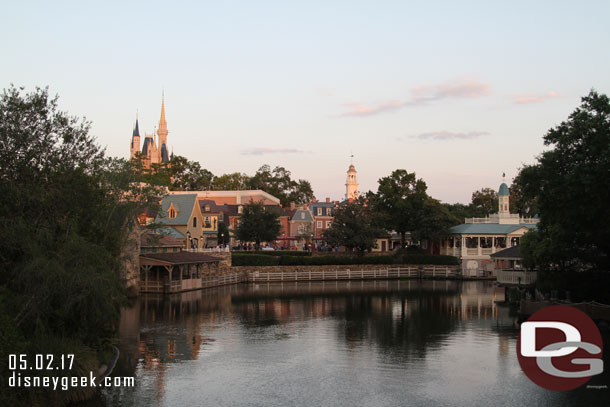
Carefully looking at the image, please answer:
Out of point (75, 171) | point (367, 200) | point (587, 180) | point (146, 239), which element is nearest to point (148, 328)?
point (75, 171)

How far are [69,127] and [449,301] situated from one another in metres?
32.8

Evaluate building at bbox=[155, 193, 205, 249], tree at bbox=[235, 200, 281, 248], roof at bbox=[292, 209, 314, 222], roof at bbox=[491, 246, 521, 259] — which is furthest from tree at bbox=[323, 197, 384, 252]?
roof at bbox=[292, 209, 314, 222]

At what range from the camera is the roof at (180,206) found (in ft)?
207

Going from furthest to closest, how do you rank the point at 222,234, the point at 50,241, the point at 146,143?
the point at 146,143 < the point at 222,234 < the point at 50,241

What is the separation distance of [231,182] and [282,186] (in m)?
10.3

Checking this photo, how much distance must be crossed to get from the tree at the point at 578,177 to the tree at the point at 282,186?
297ft

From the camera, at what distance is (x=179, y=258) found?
170ft

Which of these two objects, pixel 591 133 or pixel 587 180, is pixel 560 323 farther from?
pixel 591 133

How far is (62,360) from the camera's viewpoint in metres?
18.0

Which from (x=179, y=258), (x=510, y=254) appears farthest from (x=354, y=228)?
(x=179, y=258)

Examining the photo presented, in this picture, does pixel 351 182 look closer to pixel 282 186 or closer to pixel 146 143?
pixel 282 186

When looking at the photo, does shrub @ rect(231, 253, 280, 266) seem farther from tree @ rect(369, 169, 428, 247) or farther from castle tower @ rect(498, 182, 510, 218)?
castle tower @ rect(498, 182, 510, 218)

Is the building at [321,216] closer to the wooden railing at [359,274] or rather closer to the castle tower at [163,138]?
the wooden railing at [359,274]

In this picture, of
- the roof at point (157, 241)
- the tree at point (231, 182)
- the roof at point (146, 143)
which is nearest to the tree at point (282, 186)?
the tree at point (231, 182)
